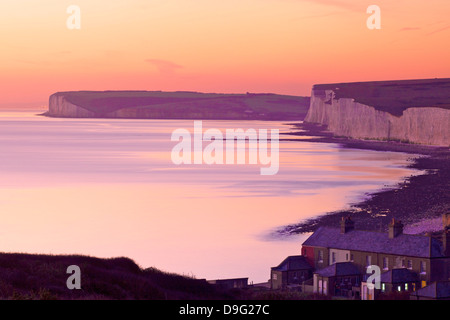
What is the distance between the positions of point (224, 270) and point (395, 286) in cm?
1217

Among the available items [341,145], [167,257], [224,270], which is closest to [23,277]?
[224,270]

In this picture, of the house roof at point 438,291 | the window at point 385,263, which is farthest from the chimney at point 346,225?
the house roof at point 438,291

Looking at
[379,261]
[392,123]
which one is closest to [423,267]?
[379,261]

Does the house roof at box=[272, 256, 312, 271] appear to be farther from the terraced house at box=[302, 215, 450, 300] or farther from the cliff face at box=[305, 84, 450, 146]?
the cliff face at box=[305, 84, 450, 146]

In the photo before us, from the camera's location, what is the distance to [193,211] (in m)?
65.4

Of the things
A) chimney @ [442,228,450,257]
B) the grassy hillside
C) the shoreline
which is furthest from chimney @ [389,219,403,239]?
the grassy hillside

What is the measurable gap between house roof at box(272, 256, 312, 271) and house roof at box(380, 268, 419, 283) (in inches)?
174

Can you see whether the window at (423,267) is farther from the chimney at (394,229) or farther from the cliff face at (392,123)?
the cliff face at (392,123)

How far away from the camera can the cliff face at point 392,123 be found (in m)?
133

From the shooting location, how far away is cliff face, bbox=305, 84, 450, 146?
5246 inches

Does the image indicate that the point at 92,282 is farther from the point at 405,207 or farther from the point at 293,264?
the point at 405,207

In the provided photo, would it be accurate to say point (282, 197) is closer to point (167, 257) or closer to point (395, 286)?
point (167, 257)

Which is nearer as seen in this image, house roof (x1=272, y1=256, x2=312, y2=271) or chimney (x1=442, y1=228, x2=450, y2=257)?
chimney (x1=442, y1=228, x2=450, y2=257)

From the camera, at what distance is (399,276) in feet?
108
